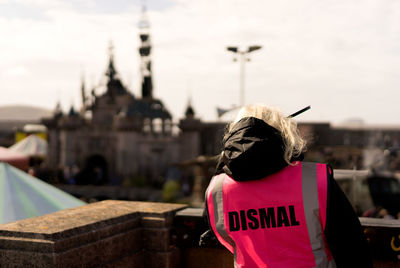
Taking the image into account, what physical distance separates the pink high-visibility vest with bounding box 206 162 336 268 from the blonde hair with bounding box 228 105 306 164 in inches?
3.1

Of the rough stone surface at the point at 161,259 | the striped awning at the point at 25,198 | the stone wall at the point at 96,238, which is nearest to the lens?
the stone wall at the point at 96,238

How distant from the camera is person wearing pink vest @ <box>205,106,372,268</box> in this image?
2.43 m

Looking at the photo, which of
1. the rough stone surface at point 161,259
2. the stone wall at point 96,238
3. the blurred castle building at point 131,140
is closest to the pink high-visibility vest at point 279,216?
the stone wall at point 96,238

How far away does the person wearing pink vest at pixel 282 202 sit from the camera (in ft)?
7.98

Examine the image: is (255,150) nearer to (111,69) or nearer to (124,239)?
(124,239)

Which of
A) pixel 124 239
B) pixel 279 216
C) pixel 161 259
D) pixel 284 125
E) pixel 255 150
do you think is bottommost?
pixel 161 259

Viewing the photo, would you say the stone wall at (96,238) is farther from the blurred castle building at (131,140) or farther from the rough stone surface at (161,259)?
the blurred castle building at (131,140)

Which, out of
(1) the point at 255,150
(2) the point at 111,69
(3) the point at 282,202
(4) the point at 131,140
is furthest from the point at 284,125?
(2) the point at 111,69

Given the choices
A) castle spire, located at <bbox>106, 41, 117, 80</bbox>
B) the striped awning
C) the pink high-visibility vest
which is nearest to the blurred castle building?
castle spire, located at <bbox>106, 41, 117, 80</bbox>

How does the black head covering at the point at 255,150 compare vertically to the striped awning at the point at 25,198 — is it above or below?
above

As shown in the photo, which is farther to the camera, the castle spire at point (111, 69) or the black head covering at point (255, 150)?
the castle spire at point (111, 69)

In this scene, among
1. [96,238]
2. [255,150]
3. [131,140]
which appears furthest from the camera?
[131,140]

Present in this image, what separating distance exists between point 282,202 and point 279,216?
0.22ft

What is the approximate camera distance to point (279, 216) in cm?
257
